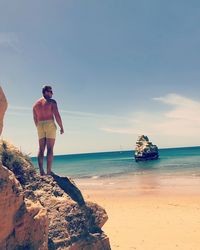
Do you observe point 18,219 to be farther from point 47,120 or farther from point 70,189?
point 47,120

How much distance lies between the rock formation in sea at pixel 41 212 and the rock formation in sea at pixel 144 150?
83.8m

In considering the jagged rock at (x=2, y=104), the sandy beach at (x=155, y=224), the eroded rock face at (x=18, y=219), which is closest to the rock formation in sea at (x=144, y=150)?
the sandy beach at (x=155, y=224)

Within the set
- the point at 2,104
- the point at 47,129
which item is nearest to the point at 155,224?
the point at 47,129

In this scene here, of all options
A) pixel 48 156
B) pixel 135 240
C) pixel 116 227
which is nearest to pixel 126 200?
pixel 116 227

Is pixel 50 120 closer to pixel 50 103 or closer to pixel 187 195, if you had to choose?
pixel 50 103

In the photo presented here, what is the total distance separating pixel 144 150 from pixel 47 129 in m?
84.0

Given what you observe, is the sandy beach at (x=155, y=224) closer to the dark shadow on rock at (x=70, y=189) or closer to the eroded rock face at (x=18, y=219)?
the dark shadow on rock at (x=70, y=189)

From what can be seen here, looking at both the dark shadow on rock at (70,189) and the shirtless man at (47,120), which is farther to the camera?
the shirtless man at (47,120)

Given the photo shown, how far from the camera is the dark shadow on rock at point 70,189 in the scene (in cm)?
683

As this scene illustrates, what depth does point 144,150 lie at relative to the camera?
89438mm

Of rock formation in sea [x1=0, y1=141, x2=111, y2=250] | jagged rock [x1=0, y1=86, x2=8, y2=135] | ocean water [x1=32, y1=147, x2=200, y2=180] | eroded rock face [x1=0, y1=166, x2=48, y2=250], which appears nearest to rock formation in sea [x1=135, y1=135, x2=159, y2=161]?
ocean water [x1=32, y1=147, x2=200, y2=180]

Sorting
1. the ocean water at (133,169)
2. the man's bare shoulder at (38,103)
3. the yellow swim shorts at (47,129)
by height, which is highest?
the man's bare shoulder at (38,103)

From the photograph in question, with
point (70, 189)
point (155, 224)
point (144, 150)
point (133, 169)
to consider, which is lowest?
point (133, 169)

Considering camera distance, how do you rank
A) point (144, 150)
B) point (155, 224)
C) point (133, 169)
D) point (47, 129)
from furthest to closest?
point (144, 150) → point (133, 169) → point (155, 224) → point (47, 129)
